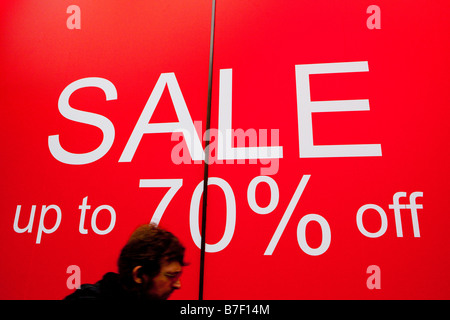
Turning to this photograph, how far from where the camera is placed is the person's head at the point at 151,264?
129 cm

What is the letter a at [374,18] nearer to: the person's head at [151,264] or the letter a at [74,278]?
the person's head at [151,264]

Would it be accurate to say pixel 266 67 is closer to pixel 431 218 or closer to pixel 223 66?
pixel 223 66

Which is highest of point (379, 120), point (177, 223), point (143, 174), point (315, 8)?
point (315, 8)

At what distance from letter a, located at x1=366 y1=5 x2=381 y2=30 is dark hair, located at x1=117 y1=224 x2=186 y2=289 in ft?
4.95

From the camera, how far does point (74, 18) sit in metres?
2.32

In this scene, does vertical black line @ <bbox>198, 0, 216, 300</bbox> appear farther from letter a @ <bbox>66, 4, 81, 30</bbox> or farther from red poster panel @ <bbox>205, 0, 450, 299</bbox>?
letter a @ <bbox>66, 4, 81, 30</bbox>

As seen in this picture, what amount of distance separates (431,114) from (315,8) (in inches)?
32.8

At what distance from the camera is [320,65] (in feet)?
6.31

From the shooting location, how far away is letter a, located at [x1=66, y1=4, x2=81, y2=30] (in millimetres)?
2295

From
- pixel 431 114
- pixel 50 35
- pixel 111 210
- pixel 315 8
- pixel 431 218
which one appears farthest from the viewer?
pixel 50 35

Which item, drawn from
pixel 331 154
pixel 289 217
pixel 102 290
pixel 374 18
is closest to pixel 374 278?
pixel 289 217

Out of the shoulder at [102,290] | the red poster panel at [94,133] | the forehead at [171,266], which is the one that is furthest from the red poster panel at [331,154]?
the shoulder at [102,290]

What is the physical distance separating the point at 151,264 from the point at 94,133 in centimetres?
101

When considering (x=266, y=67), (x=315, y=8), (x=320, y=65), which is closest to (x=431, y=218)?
(x=320, y=65)
